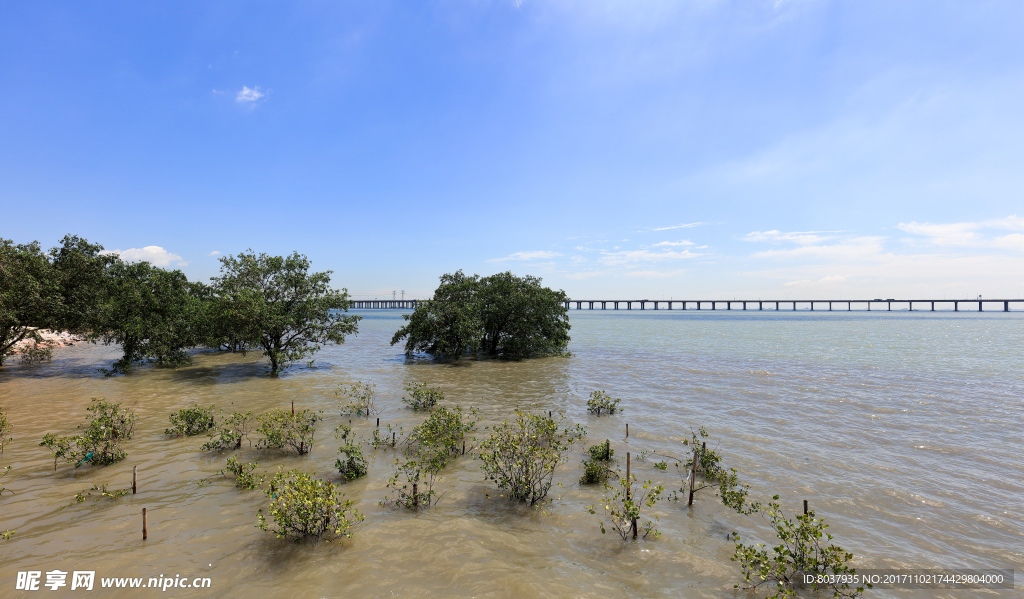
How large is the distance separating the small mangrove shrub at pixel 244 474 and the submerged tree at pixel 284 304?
16.4 m

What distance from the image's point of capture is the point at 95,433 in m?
12.0

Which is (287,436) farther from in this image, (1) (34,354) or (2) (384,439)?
(1) (34,354)

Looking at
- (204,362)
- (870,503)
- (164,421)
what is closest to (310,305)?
(164,421)

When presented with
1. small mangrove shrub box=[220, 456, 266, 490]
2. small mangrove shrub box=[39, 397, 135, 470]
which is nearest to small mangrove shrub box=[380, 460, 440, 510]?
small mangrove shrub box=[220, 456, 266, 490]

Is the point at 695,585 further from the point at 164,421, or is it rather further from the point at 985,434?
the point at 164,421

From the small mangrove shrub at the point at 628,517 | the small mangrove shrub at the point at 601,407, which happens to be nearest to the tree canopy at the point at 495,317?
the small mangrove shrub at the point at 601,407

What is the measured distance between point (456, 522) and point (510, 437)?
2.39m

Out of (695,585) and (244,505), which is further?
(244,505)

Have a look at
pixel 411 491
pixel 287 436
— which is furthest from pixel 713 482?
pixel 287 436

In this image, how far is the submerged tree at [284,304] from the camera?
2628 cm

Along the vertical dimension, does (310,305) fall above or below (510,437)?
above

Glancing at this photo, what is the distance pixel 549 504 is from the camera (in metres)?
10.0

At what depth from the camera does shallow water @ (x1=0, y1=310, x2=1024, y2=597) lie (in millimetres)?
7312

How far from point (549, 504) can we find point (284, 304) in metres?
24.8
